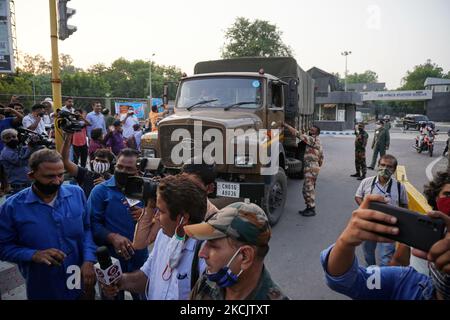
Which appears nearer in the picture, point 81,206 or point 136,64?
point 81,206

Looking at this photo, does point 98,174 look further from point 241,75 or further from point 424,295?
point 241,75

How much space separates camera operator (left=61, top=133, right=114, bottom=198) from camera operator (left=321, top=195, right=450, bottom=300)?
8.31ft

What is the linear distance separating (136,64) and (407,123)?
210 feet

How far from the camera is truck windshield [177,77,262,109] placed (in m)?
6.01

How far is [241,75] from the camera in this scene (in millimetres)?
6082

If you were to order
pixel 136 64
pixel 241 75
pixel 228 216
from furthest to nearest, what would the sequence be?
pixel 136 64 → pixel 241 75 → pixel 228 216

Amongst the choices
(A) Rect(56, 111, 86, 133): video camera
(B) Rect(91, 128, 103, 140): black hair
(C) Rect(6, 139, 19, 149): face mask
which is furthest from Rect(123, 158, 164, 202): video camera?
(B) Rect(91, 128, 103, 140): black hair

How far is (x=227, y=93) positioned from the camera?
6.07m

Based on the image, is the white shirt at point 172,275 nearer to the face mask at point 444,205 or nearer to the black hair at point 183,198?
the black hair at point 183,198

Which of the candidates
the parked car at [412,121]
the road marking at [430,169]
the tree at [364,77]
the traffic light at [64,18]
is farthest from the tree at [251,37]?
the tree at [364,77]

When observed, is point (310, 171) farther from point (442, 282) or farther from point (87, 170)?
point (442, 282)

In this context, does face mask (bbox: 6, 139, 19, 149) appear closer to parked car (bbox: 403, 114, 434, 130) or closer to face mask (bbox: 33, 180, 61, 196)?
face mask (bbox: 33, 180, 61, 196)

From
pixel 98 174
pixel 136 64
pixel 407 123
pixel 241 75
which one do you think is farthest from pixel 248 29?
pixel 136 64

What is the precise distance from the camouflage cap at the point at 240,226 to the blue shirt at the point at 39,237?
1337 mm
